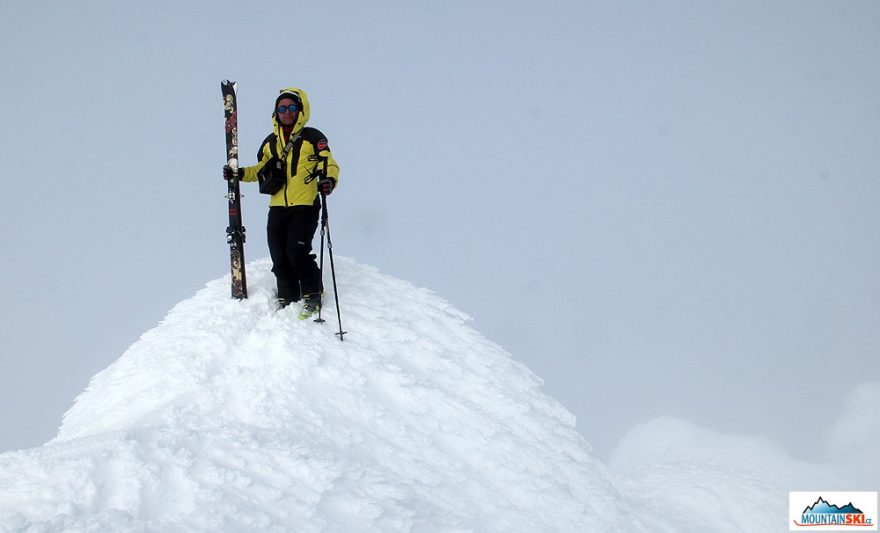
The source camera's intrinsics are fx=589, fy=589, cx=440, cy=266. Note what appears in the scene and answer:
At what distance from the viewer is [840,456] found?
47.2 feet

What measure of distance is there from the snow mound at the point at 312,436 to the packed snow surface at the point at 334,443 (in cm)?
1

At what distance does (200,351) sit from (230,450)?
74.7 inches

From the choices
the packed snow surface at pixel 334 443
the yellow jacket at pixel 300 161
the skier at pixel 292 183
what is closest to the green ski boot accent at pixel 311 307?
the skier at pixel 292 183

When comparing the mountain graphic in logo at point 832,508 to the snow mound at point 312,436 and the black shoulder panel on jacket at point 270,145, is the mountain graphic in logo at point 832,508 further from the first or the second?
the black shoulder panel on jacket at point 270,145

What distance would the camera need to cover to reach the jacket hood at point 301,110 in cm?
654

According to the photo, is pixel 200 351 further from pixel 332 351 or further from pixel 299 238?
pixel 299 238

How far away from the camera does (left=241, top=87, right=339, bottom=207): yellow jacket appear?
6.55 m

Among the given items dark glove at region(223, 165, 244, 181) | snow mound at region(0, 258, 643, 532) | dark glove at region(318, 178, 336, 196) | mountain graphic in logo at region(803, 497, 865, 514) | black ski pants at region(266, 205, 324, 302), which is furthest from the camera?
mountain graphic in logo at region(803, 497, 865, 514)

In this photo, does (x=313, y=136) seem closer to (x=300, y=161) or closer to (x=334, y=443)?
(x=300, y=161)

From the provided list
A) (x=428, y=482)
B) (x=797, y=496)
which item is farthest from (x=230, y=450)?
(x=797, y=496)

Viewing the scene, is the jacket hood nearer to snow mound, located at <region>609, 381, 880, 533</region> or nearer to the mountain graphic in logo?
snow mound, located at <region>609, 381, 880, 533</region>

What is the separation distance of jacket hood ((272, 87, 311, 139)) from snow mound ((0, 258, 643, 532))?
1.83m

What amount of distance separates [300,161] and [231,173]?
2.67ft

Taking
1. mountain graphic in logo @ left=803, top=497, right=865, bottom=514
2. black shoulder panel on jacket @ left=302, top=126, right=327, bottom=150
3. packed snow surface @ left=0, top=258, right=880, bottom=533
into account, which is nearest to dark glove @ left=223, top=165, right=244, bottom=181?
black shoulder panel on jacket @ left=302, top=126, right=327, bottom=150
